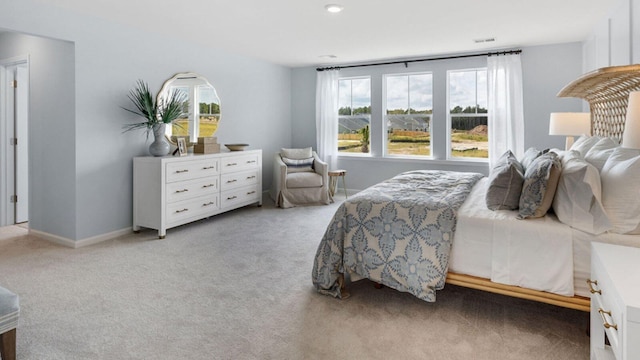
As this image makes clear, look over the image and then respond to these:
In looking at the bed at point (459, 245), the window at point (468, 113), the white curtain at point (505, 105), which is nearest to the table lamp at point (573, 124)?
the bed at point (459, 245)

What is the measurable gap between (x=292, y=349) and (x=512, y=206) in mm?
1568

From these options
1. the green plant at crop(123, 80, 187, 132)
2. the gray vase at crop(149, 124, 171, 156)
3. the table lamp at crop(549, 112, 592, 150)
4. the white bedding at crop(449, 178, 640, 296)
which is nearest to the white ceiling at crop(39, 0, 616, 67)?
the green plant at crop(123, 80, 187, 132)

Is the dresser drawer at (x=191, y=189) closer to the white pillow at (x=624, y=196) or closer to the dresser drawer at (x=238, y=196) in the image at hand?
the dresser drawer at (x=238, y=196)

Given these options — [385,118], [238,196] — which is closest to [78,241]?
[238,196]

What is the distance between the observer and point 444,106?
604 cm

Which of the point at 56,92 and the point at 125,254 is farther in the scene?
the point at 56,92

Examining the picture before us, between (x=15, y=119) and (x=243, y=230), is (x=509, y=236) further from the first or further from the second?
(x=15, y=119)

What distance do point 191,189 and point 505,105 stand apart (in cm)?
449

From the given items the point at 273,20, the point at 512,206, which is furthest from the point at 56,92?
the point at 512,206

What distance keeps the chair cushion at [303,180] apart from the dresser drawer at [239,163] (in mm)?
566

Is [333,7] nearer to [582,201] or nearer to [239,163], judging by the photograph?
[239,163]

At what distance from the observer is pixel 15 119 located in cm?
457

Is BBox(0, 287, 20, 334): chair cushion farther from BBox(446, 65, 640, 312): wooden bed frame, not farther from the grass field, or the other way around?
the grass field

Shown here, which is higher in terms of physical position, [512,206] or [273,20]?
[273,20]
